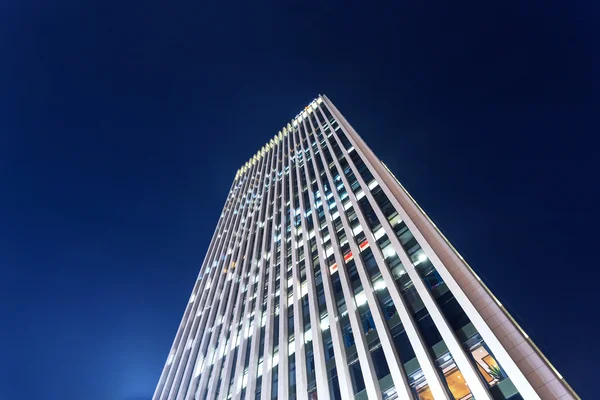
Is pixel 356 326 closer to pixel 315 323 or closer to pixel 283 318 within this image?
pixel 315 323

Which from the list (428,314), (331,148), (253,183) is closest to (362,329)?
(428,314)

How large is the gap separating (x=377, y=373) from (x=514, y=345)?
7.43 m

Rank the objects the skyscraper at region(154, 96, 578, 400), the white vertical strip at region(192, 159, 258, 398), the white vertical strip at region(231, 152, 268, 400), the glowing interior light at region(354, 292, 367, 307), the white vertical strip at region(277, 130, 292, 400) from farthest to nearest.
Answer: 1. the white vertical strip at region(192, 159, 258, 398)
2. the white vertical strip at region(231, 152, 268, 400)
3. the glowing interior light at region(354, 292, 367, 307)
4. the white vertical strip at region(277, 130, 292, 400)
5. the skyscraper at region(154, 96, 578, 400)

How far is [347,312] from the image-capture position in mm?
25047

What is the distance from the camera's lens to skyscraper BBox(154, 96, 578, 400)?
1661 centimetres

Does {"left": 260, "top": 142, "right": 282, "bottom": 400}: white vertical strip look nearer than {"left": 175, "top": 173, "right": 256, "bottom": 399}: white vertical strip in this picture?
Yes

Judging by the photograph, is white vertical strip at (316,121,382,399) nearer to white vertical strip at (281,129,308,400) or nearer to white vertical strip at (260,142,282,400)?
white vertical strip at (281,129,308,400)

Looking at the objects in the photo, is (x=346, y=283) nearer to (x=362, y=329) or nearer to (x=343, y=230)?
(x=362, y=329)

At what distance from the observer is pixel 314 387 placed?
22156mm

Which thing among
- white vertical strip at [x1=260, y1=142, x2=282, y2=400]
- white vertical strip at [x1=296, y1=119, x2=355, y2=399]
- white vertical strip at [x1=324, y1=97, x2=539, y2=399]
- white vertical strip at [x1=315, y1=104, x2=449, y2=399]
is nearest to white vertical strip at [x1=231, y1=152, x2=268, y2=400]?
white vertical strip at [x1=260, y1=142, x2=282, y2=400]

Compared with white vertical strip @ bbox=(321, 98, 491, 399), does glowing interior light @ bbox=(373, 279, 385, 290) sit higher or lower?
higher

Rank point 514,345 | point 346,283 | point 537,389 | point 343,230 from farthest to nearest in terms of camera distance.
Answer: point 343,230 → point 346,283 → point 514,345 → point 537,389

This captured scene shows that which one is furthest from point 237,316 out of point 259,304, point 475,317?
point 475,317

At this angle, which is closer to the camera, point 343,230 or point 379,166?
point 343,230
